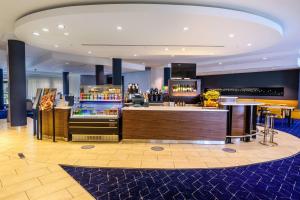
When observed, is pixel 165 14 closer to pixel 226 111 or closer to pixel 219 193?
pixel 226 111

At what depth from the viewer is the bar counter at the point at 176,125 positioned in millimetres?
5039

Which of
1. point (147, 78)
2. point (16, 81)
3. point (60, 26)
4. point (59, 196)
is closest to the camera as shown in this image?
point (59, 196)

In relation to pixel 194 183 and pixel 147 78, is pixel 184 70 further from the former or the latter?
pixel 147 78

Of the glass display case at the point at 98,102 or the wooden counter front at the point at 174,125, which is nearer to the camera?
the wooden counter front at the point at 174,125

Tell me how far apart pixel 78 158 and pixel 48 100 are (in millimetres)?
2341

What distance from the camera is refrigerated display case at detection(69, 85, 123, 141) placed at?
515cm

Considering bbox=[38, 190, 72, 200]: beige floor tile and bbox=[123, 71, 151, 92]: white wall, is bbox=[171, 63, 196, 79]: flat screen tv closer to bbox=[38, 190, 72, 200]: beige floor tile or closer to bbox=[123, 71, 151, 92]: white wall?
bbox=[38, 190, 72, 200]: beige floor tile

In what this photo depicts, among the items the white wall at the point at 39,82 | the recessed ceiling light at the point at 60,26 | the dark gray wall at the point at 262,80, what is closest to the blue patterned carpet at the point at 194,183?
the recessed ceiling light at the point at 60,26

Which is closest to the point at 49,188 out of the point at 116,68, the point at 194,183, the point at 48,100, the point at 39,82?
the point at 194,183

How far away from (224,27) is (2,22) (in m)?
6.21

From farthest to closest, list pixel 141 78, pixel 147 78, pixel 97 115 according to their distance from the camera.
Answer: pixel 141 78 → pixel 147 78 → pixel 97 115

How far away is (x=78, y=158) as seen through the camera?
396cm

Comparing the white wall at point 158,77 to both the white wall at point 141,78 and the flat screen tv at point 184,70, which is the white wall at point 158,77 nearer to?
the white wall at point 141,78

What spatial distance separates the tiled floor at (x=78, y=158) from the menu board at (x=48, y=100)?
98 centimetres
